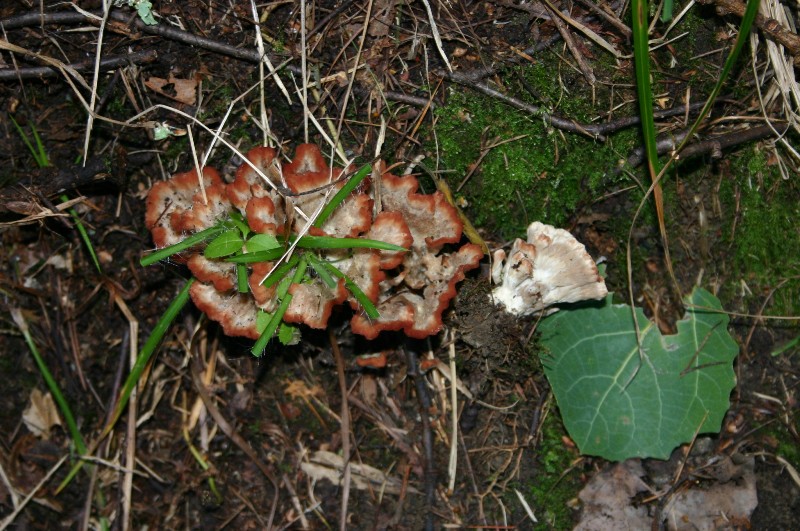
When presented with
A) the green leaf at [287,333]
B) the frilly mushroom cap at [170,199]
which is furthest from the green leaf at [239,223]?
the green leaf at [287,333]

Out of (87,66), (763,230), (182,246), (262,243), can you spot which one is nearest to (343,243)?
(262,243)

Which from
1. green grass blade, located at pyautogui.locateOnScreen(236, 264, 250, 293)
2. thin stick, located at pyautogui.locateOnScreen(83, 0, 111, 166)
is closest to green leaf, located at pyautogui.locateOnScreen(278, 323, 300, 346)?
green grass blade, located at pyautogui.locateOnScreen(236, 264, 250, 293)

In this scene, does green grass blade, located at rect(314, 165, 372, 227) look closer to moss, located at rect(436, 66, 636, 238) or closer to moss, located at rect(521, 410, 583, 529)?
moss, located at rect(436, 66, 636, 238)

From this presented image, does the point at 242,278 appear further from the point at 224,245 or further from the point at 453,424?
the point at 453,424

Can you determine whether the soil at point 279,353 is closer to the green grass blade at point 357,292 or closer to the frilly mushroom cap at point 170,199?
the frilly mushroom cap at point 170,199

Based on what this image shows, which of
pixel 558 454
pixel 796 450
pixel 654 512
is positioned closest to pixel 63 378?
pixel 558 454

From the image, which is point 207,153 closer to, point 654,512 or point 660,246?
point 660,246
